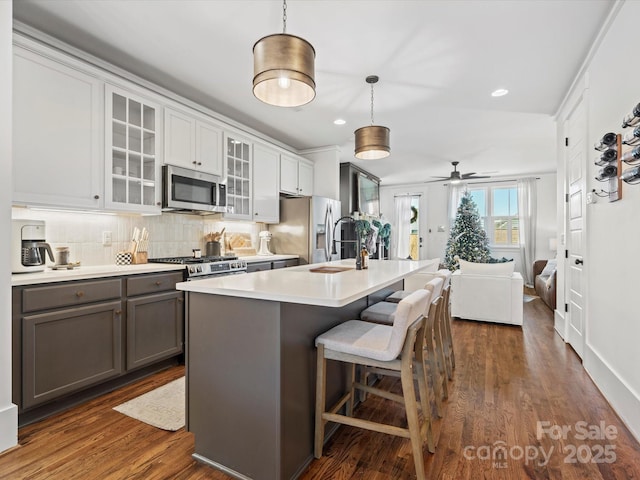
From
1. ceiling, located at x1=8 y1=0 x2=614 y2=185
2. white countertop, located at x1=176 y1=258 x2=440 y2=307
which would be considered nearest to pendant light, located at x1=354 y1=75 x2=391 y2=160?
ceiling, located at x1=8 y1=0 x2=614 y2=185

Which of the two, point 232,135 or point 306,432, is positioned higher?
point 232,135

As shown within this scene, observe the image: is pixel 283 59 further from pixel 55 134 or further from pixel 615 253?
pixel 615 253

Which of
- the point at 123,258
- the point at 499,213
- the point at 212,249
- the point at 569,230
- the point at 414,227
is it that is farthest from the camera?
the point at 414,227

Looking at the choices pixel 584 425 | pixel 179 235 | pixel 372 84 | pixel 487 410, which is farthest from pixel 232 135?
pixel 584 425

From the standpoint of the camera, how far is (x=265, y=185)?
4590 millimetres

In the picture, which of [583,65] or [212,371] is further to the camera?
[583,65]

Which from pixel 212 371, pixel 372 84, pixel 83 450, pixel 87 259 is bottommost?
pixel 83 450

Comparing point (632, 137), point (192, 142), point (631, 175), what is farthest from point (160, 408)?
point (632, 137)

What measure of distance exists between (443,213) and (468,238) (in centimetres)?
143

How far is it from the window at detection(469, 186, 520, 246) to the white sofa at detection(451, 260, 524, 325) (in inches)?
168

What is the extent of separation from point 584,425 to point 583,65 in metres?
2.86

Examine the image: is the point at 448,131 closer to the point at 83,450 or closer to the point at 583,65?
the point at 583,65

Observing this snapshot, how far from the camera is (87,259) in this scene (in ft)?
9.29

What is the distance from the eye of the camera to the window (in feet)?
26.7
